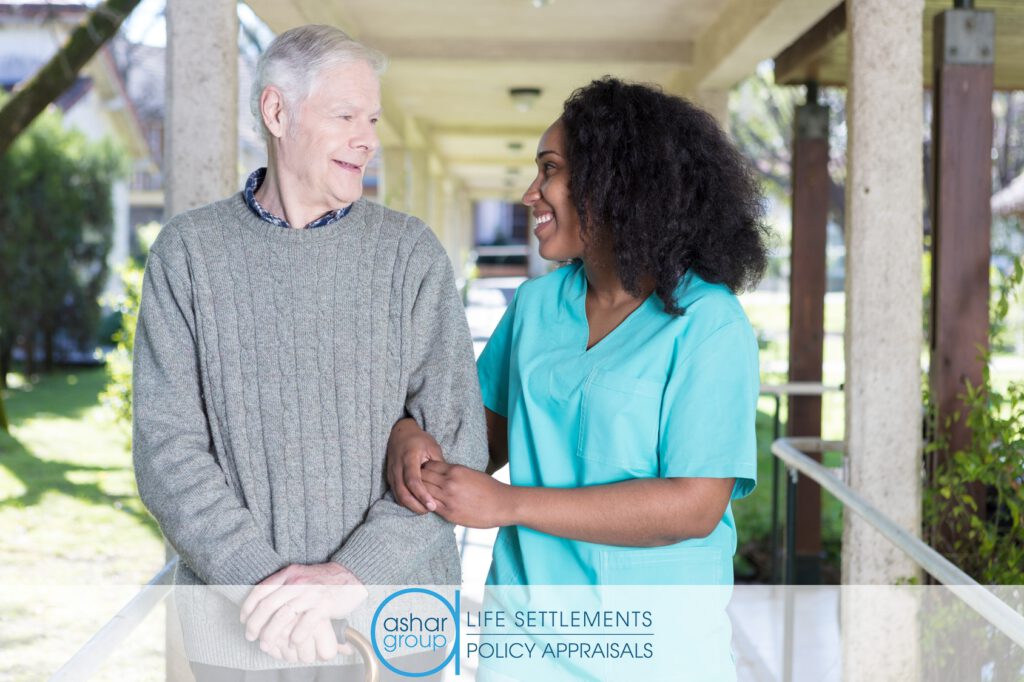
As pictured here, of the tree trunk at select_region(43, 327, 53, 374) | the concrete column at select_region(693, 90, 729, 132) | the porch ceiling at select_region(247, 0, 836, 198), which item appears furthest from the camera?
the tree trunk at select_region(43, 327, 53, 374)

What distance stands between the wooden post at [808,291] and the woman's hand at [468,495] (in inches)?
178

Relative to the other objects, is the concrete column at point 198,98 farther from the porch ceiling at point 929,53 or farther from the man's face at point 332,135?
the porch ceiling at point 929,53

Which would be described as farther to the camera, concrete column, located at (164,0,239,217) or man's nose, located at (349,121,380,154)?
concrete column, located at (164,0,239,217)

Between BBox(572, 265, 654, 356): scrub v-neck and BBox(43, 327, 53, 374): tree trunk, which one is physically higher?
BBox(572, 265, 654, 356): scrub v-neck

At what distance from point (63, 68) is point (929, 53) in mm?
4454

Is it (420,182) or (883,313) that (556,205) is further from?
(420,182)

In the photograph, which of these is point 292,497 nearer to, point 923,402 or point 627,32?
point 923,402

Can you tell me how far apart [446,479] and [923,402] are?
238 cm

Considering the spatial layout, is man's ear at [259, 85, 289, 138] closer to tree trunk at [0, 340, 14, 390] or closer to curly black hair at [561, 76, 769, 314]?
curly black hair at [561, 76, 769, 314]

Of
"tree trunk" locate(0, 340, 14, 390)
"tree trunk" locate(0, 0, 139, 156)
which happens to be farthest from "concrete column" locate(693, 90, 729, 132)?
"tree trunk" locate(0, 340, 14, 390)

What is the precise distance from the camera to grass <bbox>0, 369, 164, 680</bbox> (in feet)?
14.4

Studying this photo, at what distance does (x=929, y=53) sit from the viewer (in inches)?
223

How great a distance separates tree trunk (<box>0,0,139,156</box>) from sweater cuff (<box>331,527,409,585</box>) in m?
4.56

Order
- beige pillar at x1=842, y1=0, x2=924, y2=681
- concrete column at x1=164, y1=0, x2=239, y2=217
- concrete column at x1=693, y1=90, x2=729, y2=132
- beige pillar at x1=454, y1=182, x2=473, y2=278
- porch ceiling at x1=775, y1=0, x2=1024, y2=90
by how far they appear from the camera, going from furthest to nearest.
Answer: beige pillar at x1=454, y1=182, x2=473, y2=278
concrete column at x1=693, y1=90, x2=729, y2=132
porch ceiling at x1=775, y1=0, x2=1024, y2=90
beige pillar at x1=842, y1=0, x2=924, y2=681
concrete column at x1=164, y1=0, x2=239, y2=217
